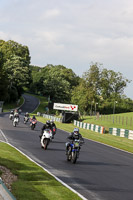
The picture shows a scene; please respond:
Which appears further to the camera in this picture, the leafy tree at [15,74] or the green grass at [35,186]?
the leafy tree at [15,74]

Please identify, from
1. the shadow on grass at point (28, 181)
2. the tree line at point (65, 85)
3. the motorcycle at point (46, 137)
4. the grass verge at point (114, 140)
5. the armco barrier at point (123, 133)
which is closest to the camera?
the shadow on grass at point (28, 181)

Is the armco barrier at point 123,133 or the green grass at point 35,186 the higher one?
the armco barrier at point 123,133

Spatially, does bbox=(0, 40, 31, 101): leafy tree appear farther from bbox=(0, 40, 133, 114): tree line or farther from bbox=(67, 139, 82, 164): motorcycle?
bbox=(67, 139, 82, 164): motorcycle

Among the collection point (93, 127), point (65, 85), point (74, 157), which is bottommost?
point (74, 157)

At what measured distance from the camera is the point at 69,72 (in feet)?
511

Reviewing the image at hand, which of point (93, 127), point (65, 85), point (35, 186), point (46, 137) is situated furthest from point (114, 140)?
point (65, 85)

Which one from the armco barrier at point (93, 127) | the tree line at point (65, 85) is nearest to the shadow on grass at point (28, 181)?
the armco barrier at point (93, 127)

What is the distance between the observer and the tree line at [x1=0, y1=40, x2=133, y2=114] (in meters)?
105

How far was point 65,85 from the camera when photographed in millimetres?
124750

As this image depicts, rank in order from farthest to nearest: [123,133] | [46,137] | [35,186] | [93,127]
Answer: [93,127], [123,133], [46,137], [35,186]

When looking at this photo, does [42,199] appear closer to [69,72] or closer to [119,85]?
[119,85]

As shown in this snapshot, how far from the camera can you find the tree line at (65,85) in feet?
344

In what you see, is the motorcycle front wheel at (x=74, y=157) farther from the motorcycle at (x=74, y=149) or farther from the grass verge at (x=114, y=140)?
the grass verge at (x=114, y=140)

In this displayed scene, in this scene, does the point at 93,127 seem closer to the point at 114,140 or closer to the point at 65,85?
the point at 114,140
